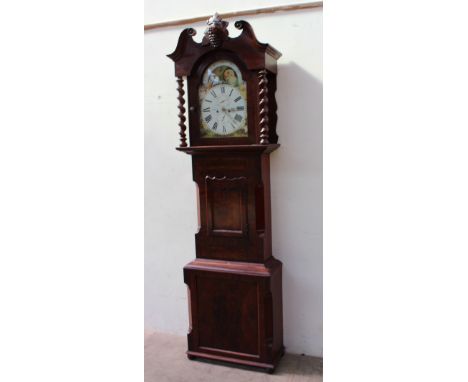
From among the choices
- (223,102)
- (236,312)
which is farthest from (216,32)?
(236,312)

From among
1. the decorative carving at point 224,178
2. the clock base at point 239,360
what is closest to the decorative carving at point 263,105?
the decorative carving at point 224,178

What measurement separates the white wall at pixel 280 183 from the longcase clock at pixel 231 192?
3.2 inches

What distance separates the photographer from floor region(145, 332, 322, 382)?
7.23 ft

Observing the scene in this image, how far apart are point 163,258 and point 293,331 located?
898 mm

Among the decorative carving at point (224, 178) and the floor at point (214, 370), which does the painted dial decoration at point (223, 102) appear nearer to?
the decorative carving at point (224, 178)

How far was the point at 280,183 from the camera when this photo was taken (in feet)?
7.64

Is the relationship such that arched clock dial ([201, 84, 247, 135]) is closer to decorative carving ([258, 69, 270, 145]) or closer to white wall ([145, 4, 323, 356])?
decorative carving ([258, 69, 270, 145])

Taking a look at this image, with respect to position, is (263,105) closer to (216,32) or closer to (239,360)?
(216,32)

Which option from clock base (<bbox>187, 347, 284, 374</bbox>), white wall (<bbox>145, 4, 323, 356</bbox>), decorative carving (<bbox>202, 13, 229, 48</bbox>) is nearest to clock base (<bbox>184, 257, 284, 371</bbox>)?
clock base (<bbox>187, 347, 284, 374</bbox>)

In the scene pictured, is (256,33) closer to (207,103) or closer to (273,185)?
(207,103)

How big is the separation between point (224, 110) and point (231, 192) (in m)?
0.43

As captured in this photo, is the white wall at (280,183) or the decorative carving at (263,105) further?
the white wall at (280,183)

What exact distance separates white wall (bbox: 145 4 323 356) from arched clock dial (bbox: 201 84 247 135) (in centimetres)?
26

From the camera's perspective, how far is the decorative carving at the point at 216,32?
207cm
